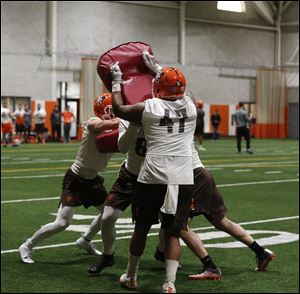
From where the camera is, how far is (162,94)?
10.7 ft

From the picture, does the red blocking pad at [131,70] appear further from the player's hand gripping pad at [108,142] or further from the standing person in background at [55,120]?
the standing person in background at [55,120]

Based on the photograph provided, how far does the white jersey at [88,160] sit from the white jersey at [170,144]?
2.08 meters

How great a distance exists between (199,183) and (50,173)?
20.8 metres

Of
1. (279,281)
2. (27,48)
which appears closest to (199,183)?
(279,281)

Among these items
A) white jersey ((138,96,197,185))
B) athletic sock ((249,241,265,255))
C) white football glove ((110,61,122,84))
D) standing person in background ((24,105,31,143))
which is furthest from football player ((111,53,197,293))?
standing person in background ((24,105,31,143))

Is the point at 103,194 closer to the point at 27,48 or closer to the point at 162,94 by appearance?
the point at 162,94

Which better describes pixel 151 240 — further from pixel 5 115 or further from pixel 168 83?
pixel 5 115

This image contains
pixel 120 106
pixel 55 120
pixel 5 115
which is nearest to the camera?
pixel 120 106

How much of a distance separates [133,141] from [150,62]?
0.74m

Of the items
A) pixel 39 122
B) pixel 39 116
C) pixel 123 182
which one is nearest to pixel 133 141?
pixel 123 182

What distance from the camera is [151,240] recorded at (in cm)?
1234

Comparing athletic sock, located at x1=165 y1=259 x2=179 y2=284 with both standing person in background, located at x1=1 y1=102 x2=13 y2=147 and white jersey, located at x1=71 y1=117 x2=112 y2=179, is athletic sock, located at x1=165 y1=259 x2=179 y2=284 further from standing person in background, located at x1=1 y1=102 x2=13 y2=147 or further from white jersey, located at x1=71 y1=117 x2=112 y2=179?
standing person in background, located at x1=1 y1=102 x2=13 y2=147

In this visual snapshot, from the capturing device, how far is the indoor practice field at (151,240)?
887 centimetres

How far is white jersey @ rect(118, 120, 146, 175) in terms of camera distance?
3480mm
